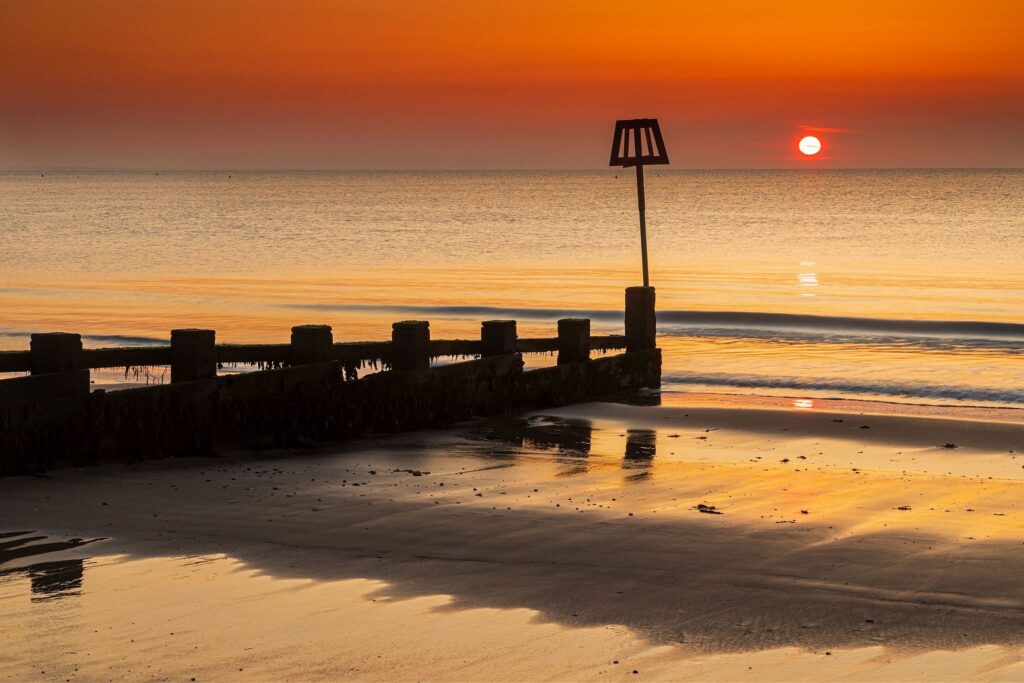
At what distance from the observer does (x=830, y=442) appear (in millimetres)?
13812

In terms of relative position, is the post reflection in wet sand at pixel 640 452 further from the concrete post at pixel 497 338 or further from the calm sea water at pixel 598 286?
the calm sea water at pixel 598 286

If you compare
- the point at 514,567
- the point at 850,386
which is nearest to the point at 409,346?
the point at 514,567

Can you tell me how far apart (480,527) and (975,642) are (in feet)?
11.4

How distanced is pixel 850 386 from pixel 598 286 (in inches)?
1026

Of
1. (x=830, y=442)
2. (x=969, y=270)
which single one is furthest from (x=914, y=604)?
(x=969, y=270)

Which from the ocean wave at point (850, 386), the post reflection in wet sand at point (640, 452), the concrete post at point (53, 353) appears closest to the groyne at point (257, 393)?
the concrete post at point (53, 353)

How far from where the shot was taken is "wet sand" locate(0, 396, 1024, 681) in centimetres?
648

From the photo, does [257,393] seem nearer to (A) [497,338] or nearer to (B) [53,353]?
(B) [53,353]

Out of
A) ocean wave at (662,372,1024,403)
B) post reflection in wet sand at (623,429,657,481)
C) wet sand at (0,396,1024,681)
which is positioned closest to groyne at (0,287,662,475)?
wet sand at (0,396,1024,681)

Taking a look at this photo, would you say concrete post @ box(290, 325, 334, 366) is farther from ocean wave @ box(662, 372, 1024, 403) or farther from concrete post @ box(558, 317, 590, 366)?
ocean wave @ box(662, 372, 1024, 403)

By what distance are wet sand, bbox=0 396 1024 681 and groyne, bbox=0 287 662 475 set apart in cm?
33

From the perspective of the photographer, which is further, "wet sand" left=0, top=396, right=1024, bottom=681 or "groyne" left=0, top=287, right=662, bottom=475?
"groyne" left=0, top=287, right=662, bottom=475

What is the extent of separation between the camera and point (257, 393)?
1195 centimetres

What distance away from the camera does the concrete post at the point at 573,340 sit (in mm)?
15547
